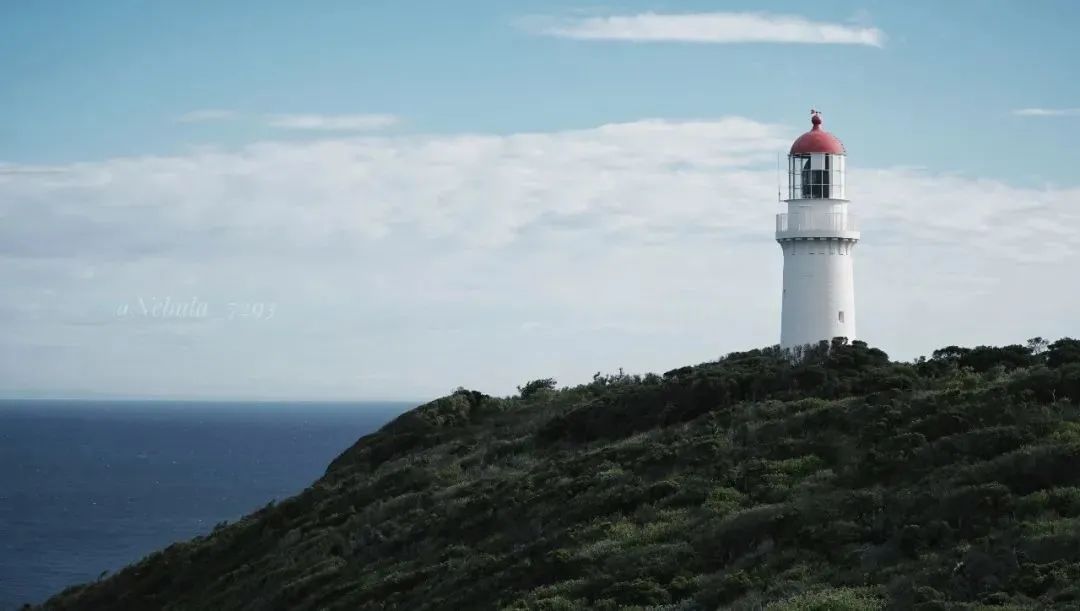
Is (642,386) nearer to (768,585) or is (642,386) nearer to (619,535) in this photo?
(619,535)

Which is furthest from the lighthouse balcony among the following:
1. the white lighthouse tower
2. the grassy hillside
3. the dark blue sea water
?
the dark blue sea water

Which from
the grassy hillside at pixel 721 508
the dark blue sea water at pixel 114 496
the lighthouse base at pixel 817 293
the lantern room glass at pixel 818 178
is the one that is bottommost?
the dark blue sea water at pixel 114 496

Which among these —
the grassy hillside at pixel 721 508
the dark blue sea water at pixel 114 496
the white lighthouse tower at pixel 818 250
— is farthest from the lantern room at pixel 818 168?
the dark blue sea water at pixel 114 496

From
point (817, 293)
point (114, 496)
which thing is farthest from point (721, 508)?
point (114, 496)

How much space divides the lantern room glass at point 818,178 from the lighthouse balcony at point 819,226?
0.63 metres

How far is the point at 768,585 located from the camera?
17812mm

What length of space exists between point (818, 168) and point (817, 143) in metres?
0.74

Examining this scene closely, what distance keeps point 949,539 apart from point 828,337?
59.5 ft

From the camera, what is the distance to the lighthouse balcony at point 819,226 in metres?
36.1

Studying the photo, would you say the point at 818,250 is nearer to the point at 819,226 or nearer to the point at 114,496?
the point at 819,226

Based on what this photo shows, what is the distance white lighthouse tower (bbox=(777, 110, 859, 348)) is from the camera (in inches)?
1414

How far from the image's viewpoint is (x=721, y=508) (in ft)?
70.9

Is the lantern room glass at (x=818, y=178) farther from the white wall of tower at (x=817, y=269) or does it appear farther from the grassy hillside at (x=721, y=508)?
the grassy hillside at (x=721, y=508)

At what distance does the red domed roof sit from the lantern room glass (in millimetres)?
134
